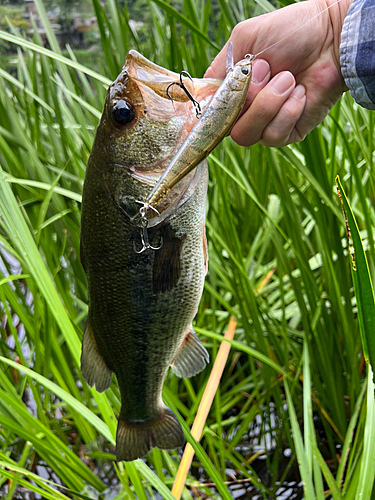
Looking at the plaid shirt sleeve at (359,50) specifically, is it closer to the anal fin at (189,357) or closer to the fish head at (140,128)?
the fish head at (140,128)

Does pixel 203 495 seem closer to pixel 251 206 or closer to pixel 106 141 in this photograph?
pixel 251 206

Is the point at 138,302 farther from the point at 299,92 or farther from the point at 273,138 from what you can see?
the point at 299,92

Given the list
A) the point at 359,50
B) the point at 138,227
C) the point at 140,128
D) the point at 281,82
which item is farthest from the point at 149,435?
the point at 359,50

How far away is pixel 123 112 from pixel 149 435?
84cm

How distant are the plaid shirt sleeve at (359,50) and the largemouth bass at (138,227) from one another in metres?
0.37

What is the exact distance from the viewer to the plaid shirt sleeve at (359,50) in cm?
112

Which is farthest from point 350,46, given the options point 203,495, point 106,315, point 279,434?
point 203,495

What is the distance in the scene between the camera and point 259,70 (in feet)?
3.87

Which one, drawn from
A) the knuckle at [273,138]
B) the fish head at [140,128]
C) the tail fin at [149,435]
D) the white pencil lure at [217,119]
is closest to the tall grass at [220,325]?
the tail fin at [149,435]

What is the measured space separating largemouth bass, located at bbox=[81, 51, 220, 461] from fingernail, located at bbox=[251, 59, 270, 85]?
199 mm

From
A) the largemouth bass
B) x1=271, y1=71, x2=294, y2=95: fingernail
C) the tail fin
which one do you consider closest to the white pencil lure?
the largemouth bass

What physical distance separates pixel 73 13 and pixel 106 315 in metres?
6.10

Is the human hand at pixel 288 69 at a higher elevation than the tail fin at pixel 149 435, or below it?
higher

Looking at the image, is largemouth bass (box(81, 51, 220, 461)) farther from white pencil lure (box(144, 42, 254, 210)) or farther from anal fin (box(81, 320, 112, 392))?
white pencil lure (box(144, 42, 254, 210))
